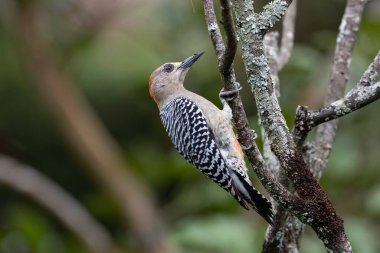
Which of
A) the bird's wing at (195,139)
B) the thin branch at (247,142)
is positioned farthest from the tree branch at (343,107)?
the bird's wing at (195,139)

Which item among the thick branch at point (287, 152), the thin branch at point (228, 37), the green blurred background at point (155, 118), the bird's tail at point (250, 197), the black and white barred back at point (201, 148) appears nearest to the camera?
the thin branch at point (228, 37)

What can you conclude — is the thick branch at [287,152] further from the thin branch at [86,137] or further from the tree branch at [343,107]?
the thin branch at [86,137]

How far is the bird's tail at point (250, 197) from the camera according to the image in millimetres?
3133

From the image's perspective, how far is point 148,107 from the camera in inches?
286

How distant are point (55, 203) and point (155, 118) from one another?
1765 millimetres

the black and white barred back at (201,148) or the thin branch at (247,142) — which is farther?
the black and white barred back at (201,148)

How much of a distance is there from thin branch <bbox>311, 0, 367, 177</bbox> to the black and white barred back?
1.22ft

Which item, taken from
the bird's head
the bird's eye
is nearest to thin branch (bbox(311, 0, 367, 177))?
the bird's head

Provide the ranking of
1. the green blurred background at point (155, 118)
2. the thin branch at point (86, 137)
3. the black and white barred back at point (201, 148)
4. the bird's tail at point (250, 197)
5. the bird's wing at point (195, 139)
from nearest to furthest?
the bird's tail at point (250, 197), the black and white barred back at point (201, 148), the bird's wing at point (195, 139), the green blurred background at point (155, 118), the thin branch at point (86, 137)

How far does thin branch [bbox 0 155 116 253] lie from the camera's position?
5652 millimetres

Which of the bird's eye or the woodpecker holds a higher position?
the bird's eye

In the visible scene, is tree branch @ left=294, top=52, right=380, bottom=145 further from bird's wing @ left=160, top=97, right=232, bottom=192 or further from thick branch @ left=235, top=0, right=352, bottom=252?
bird's wing @ left=160, top=97, right=232, bottom=192

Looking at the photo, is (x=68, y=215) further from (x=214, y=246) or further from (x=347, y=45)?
(x=347, y=45)

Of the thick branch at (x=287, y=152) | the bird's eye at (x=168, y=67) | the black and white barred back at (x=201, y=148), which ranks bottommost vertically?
the thick branch at (x=287, y=152)
